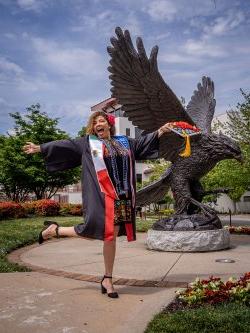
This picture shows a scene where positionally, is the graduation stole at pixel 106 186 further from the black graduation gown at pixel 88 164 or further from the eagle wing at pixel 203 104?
the eagle wing at pixel 203 104

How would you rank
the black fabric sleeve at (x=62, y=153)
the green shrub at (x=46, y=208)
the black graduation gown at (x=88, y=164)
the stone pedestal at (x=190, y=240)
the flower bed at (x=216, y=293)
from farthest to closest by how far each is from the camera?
the green shrub at (x=46, y=208) < the stone pedestal at (x=190, y=240) < the black fabric sleeve at (x=62, y=153) < the black graduation gown at (x=88, y=164) < the flower bed at (x=216, y=293)

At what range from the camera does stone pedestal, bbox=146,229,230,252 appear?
7551 millimetres

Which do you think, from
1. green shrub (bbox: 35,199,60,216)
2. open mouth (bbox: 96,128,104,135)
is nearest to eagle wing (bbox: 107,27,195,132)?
open mouth (bbox: 96,128,104,135)

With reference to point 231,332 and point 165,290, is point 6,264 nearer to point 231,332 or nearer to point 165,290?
point 165,290

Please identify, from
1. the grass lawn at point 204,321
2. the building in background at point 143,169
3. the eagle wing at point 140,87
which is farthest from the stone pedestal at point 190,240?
the building in background at point 143,169

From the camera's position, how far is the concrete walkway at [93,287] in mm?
3477

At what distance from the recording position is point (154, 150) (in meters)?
4.88

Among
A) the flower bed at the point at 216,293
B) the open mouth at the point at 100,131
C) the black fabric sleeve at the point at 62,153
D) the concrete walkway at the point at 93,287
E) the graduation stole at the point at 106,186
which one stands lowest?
the concrete walkway at the point at 93,287

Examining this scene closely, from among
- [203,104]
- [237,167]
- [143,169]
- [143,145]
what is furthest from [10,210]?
[143,169]

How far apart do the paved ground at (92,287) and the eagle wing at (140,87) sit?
244cm

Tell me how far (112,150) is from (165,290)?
1560 mm

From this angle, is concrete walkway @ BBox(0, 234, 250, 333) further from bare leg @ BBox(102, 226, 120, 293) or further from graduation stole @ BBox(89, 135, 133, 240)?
graduation stole @ BBox(89, 135, 133, 240)

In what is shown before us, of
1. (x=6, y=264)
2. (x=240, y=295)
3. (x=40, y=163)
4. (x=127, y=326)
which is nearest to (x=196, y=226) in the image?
(x=6, y=264)

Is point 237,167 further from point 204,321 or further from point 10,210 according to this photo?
point 204,321
